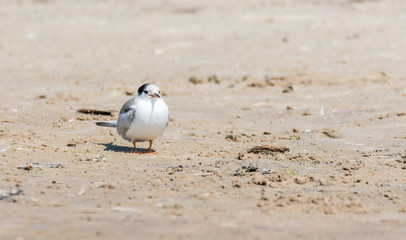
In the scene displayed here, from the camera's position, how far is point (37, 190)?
18.1ft

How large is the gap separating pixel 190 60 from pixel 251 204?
737cm

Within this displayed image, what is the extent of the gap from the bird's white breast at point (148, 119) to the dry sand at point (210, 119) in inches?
11.4

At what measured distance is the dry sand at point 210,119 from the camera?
4.91 m

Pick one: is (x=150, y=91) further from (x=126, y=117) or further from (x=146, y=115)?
(x=126, y=117)

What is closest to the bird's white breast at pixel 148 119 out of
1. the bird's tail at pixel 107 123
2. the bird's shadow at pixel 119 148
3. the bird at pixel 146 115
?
the bird at pixel 146 115

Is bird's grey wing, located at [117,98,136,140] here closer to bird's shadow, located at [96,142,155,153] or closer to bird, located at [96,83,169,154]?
bird, located at [96,83,169,154]

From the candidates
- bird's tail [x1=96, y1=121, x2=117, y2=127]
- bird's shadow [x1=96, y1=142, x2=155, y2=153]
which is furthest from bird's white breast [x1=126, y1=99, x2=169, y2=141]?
bird's tail [x1=96, y1=121, x2=117, y2=127]

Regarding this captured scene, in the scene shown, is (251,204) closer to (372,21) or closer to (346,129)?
(346,129)

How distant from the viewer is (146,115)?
293 inches

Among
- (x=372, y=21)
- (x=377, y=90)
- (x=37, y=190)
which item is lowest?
(x=37, y=190)

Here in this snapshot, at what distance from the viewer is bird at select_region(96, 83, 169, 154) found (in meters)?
7.43

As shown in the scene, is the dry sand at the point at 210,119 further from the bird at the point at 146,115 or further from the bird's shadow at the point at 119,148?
the bird at the point at 146,115

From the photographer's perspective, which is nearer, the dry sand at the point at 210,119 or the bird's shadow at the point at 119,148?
the dry sand at the point at 210,119

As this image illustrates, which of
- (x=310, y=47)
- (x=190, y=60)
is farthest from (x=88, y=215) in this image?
(x=310, y=47)
